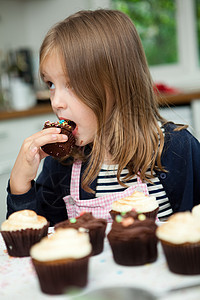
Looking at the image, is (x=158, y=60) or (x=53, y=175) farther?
(x=158, y=60)

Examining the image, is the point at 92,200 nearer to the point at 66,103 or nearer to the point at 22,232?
the point at 66,103

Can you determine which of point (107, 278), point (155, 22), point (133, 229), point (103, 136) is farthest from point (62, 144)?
point (155, 22)

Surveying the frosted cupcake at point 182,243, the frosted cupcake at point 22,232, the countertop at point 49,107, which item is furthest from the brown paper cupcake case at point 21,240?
the countertop at point 49,107

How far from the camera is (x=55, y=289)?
838mm

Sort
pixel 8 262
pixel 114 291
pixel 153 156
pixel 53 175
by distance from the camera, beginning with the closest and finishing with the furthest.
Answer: pixel 114 291
pixel 8 262
pixel 153 156
pixel 53 175

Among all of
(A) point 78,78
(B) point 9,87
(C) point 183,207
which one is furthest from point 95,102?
(B) point 9,87

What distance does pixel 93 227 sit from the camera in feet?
3.39

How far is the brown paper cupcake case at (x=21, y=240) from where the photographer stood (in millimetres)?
1056

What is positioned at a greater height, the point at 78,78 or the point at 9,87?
the point at 78,78

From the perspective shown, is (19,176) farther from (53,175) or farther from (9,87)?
(9,87)

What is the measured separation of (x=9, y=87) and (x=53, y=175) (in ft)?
7.86

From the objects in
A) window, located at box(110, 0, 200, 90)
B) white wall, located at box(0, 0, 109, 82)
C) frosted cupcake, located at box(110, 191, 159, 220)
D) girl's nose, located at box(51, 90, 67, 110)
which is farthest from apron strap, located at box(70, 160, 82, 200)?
window, located at box(110, 0, 200, 90)

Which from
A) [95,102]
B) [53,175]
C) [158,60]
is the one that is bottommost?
[158,60]

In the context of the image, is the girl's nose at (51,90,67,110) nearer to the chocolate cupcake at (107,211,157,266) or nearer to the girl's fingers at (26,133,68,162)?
the girl's fingers at (26,133,68,162)
